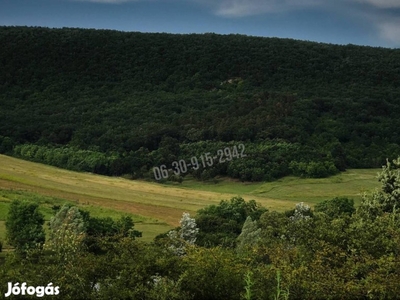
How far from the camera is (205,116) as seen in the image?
150 m

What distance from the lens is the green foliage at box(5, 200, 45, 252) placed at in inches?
2055

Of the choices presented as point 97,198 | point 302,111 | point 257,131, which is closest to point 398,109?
point 302,111

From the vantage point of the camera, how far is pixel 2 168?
95.2m

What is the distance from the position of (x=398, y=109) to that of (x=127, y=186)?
8325 cm

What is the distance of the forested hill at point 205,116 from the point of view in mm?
120125

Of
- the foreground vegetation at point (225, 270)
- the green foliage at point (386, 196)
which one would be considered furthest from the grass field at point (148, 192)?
the foreground vegetation at point (225, 270)

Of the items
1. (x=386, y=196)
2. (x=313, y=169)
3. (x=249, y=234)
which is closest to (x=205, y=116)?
(x=313, y=169)

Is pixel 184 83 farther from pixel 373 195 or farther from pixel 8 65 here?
pixel 373 195

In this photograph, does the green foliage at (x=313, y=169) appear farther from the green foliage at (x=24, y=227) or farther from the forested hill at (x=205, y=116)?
the green foliage at (x=24, y=227)

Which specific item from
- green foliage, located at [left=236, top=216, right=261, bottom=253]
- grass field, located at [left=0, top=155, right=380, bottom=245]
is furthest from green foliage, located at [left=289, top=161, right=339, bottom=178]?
green foliage, located at [left=236, top=216, right=261, bottom=253]

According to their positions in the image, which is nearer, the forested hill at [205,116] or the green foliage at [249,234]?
the green foliage at [249,234]

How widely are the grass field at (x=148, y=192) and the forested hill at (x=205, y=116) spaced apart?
18.0ft

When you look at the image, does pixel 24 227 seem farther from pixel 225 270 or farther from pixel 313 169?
pixel 313 169

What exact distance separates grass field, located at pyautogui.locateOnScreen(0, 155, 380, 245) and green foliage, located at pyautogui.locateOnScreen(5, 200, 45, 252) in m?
4.07
